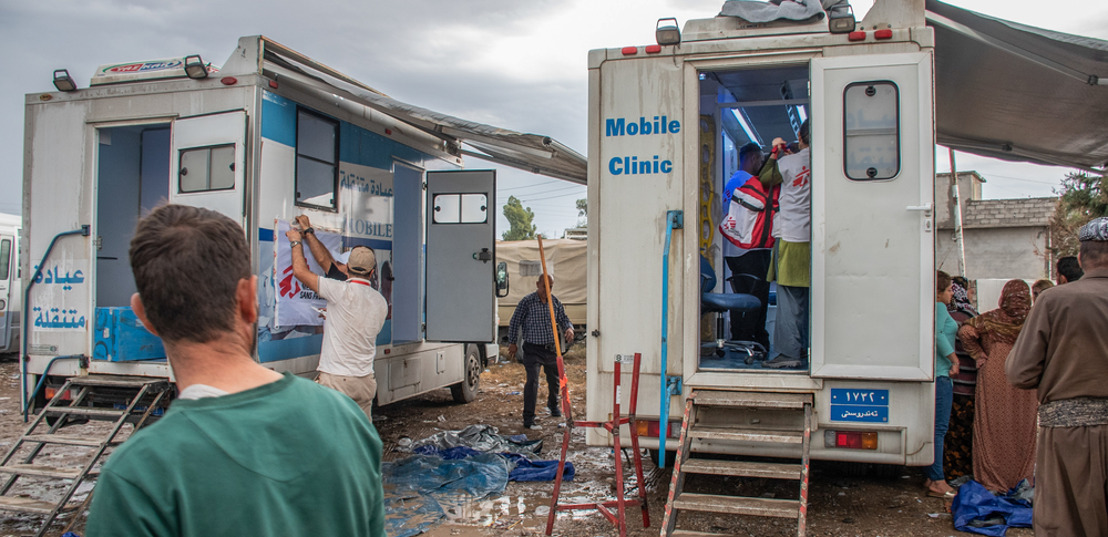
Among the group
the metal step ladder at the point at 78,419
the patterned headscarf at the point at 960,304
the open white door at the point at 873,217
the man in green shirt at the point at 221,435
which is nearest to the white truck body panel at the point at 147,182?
the metal step ladder at the point at 78,419

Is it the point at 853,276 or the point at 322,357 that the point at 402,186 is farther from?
the point at 853,276

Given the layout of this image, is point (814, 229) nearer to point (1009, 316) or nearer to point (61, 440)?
point (1009, 316)

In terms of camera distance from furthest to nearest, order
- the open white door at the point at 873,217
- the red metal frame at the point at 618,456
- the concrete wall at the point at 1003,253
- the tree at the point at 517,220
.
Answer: the tree at the point at 517,220, the concrete wall at the point at 1003,253, the red metal frame at the point at 618,456, the open white door at the point at 873,217

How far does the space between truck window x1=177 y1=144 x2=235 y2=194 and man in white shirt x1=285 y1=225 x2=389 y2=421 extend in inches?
22.8

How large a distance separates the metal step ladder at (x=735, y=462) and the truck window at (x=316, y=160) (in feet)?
10.8

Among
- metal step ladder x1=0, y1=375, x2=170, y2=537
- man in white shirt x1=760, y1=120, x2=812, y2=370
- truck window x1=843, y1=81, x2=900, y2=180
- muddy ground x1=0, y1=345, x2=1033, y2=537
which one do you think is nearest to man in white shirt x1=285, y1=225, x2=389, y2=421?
metal step ladder x1=0, y1=375, x2=170, y2=537

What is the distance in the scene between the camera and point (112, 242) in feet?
20.5

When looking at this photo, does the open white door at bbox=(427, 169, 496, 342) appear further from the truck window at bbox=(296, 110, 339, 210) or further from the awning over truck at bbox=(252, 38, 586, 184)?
the truck window at bbox=(296, 110, 339, 210)

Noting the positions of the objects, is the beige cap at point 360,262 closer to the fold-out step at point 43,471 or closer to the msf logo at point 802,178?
the fold-out step at point 43,471

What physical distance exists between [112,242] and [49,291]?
0.69 meters

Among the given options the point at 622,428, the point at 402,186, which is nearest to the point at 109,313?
the point at 402,186

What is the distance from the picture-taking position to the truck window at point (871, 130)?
175 inches

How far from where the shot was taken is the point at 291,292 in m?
5.62

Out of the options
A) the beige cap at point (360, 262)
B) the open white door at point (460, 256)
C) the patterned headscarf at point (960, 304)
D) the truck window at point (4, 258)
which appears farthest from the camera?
the truck window at point (4, 258)
